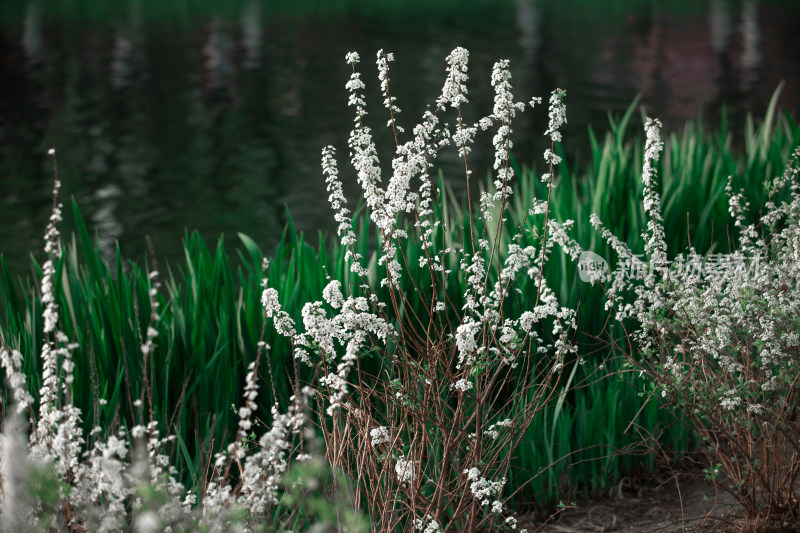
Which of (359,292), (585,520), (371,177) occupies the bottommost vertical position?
(585,520)

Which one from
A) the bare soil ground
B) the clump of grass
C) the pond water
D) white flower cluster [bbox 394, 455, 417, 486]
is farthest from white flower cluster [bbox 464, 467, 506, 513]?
the pond water

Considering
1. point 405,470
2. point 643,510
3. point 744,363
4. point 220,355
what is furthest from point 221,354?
point 744,363

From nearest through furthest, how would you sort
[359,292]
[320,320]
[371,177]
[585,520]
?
[320,320], [371,177], [585,520], [359,292]

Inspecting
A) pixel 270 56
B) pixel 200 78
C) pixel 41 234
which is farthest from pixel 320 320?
pixel 270 56

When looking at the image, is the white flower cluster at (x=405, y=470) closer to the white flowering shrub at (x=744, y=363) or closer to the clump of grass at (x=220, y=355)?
the clump of grass at (x=220, y=355)

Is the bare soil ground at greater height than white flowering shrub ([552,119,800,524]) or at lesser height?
lesser

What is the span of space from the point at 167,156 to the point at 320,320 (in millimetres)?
8635

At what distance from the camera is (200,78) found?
627 inches

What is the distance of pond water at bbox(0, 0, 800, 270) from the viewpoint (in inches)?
344

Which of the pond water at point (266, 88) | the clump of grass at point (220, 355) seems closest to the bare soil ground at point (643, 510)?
the clump of grass at point (220, 355)

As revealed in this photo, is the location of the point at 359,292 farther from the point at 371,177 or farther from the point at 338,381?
the point at 338,381

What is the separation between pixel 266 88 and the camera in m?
14.8

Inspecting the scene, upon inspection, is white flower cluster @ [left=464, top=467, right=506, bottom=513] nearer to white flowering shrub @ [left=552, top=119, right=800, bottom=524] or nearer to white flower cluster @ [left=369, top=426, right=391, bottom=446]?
white flower cluster @ [left=369, top=426, right=391, bottom=446]

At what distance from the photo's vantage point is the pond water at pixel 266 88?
873cm
